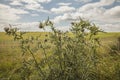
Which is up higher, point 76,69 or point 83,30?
point 83,30

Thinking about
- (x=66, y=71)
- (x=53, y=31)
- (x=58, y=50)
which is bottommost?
(x=66, y=71)

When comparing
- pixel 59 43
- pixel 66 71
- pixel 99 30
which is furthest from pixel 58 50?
pixel 99 30

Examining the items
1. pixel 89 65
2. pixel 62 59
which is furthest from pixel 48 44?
pixel 89 65

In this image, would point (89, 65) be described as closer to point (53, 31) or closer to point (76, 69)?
point (76, 69)

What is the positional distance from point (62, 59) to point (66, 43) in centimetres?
58

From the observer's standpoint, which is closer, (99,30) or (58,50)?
(99,30)

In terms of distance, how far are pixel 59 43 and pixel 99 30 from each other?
140cm

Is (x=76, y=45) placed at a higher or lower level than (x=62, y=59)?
higher

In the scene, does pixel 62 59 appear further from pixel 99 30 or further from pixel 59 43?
pixel 99 30

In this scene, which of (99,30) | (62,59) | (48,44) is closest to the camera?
(99,30)

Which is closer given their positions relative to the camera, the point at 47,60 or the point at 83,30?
the point at 83,30

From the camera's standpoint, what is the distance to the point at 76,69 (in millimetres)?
7676

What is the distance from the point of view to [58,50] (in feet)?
24.8

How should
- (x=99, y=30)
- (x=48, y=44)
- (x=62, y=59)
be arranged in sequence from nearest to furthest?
(x=99, y=30) → (x=48, y=44) → (x=62, y=59)
